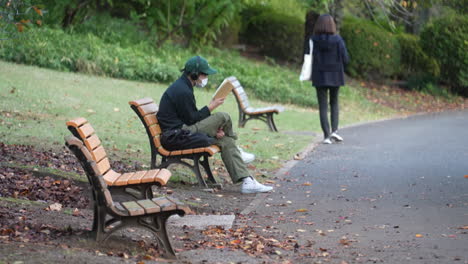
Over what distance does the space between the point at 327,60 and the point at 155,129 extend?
5068 mm

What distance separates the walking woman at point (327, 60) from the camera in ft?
42.9

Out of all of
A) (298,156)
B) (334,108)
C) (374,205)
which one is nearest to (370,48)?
(334,108)

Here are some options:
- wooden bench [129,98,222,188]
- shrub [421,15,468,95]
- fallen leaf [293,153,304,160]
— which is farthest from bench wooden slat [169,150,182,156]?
shrub [421,15,468,95]

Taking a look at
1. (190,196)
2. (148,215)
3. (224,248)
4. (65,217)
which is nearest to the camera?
(148,215)

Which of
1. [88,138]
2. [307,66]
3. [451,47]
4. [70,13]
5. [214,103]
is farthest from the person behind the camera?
[451,47]

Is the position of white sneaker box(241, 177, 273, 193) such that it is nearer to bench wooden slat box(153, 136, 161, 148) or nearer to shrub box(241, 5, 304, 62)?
bench wooden slat box(153, 136, 161, 148)

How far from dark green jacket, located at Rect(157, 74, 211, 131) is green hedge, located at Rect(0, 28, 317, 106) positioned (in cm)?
930

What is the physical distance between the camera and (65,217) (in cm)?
678

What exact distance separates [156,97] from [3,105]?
424 centimetres

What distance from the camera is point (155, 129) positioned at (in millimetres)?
8852

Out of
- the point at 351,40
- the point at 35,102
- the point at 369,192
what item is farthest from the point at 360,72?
the point at 369,192

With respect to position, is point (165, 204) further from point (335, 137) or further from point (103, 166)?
point (335, 137)

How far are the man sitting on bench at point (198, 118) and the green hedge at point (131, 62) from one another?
932cm

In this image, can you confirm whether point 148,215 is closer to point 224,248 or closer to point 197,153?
point 224,248
